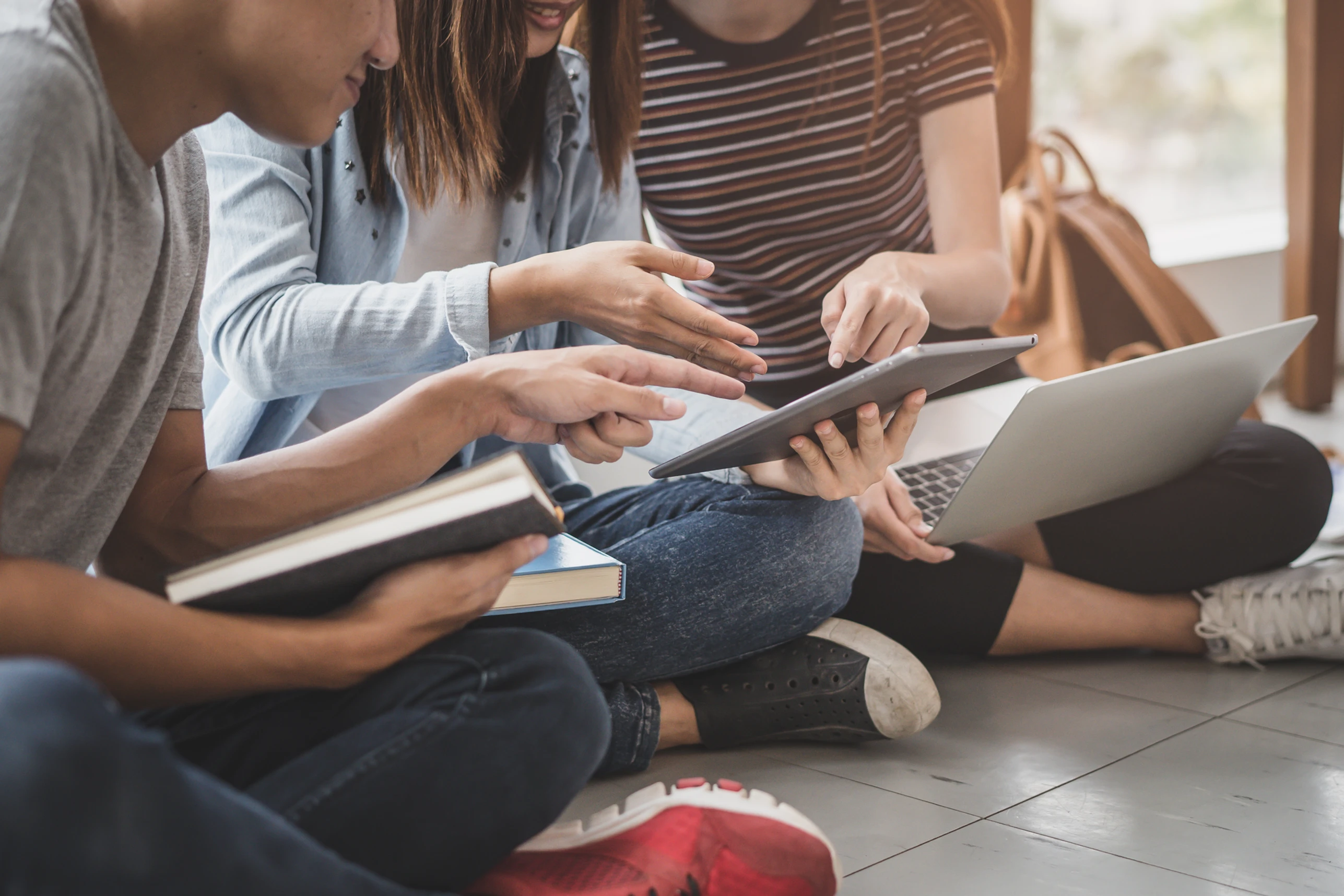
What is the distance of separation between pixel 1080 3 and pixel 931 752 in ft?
6.53

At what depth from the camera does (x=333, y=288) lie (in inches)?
39.9

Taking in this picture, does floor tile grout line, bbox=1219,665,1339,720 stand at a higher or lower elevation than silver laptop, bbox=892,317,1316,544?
lower

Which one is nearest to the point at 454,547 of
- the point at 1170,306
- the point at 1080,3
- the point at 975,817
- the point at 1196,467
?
the point at 975,817

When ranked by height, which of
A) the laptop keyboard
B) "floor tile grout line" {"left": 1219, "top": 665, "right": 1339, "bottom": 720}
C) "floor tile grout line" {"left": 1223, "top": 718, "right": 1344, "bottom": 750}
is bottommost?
"floor tile grout line" {"left": 1219, "top": 665, "right": 1339, "bottom": 720}

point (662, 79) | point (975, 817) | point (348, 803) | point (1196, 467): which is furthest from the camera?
point (662, 79)

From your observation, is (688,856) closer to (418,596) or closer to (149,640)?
(418,596)

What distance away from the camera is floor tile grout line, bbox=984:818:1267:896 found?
0.81m

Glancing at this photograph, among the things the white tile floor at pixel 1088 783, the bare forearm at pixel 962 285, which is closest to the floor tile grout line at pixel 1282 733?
the white tile floor at pixel 1088 783

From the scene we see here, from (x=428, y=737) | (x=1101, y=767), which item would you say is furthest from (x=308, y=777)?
(x=1101, y=767)

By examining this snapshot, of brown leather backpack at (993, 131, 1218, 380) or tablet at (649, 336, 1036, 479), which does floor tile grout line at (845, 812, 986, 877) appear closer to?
tablet at (649, 336, 1036, 479)

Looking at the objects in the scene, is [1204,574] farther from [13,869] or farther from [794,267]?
[13,869]

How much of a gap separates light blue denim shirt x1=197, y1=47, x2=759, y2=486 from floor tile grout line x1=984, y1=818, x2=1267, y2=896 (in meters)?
0.40

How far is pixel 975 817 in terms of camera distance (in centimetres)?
93

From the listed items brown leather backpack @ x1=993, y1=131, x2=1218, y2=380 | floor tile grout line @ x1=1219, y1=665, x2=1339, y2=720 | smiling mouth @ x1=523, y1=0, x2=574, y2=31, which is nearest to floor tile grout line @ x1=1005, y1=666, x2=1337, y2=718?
floor tile grout line @ x1=1219, y1=665, x2=1339, y2=720
